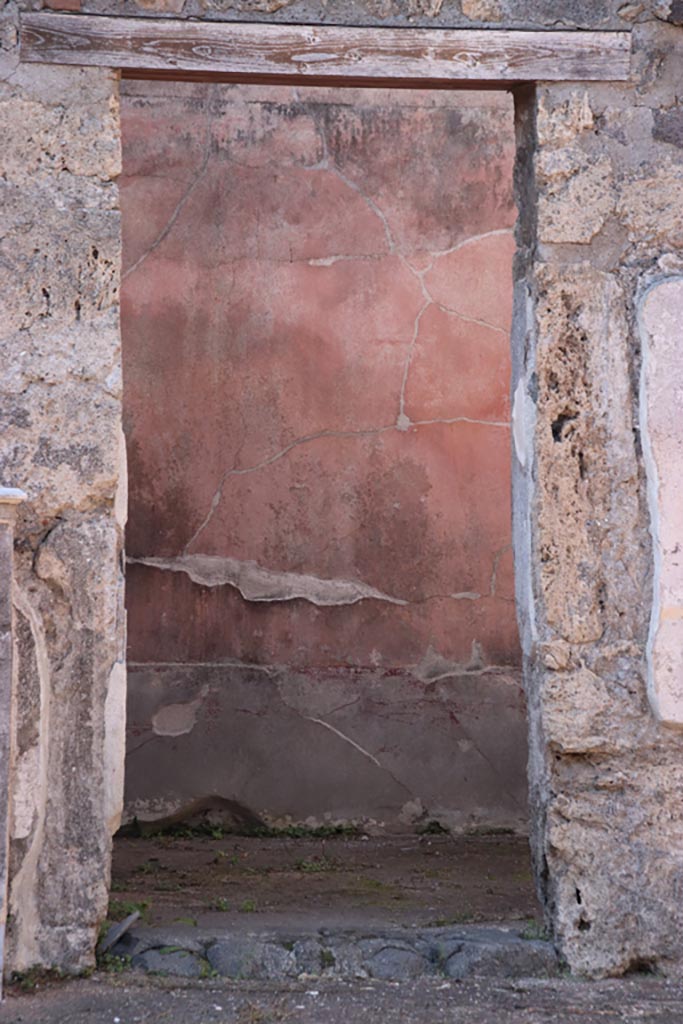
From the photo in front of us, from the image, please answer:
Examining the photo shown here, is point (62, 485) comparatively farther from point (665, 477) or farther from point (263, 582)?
point (263, 582)

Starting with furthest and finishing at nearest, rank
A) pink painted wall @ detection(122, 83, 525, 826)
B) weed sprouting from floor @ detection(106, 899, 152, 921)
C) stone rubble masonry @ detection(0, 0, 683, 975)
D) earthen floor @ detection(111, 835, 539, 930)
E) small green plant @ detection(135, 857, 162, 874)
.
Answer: pink painted wall @ detection(122, 83, 525, 826) → small green plant @ detection(135, 857, 162, 874) → earthen floor @ detection(111, 835, 539, 930) → weed sprouting from floor @ detection(106, 899, 152, 921) → stone rubble masonry @ detection(0, 0, 683, 975)

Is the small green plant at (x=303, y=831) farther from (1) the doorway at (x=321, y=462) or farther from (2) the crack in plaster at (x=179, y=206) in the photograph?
(2) the crack in plaster at (x=179, y=206)

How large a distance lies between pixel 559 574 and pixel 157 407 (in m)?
2.08

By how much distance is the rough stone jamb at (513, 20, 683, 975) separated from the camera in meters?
2.96

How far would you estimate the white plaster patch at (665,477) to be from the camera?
2.95 m

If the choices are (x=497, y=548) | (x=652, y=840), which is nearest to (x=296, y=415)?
(x=497, y=548)

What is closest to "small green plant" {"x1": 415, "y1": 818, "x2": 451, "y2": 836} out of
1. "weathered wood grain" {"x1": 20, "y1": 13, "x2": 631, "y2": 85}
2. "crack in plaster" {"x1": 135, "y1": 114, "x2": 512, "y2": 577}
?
"crack in plaster" {"x1": 135, "y1": 114, "x2": 512, "y2": 577}

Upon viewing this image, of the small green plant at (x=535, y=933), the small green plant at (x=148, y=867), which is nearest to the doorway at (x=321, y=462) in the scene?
the small green plant at (x=148, y=867)

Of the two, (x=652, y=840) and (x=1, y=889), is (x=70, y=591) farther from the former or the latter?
(x=652, y=840)

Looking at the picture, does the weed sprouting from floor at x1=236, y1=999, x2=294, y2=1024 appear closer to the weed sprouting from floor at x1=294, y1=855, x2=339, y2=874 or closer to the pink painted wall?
the weed sprouting from floor at x1=294, y1=855, x2=339, y2=874

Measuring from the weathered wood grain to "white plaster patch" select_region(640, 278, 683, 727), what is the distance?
0.62m

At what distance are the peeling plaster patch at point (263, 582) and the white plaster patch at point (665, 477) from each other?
69.1 inches

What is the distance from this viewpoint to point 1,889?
2.54 metres

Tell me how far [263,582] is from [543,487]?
70.3 inches
